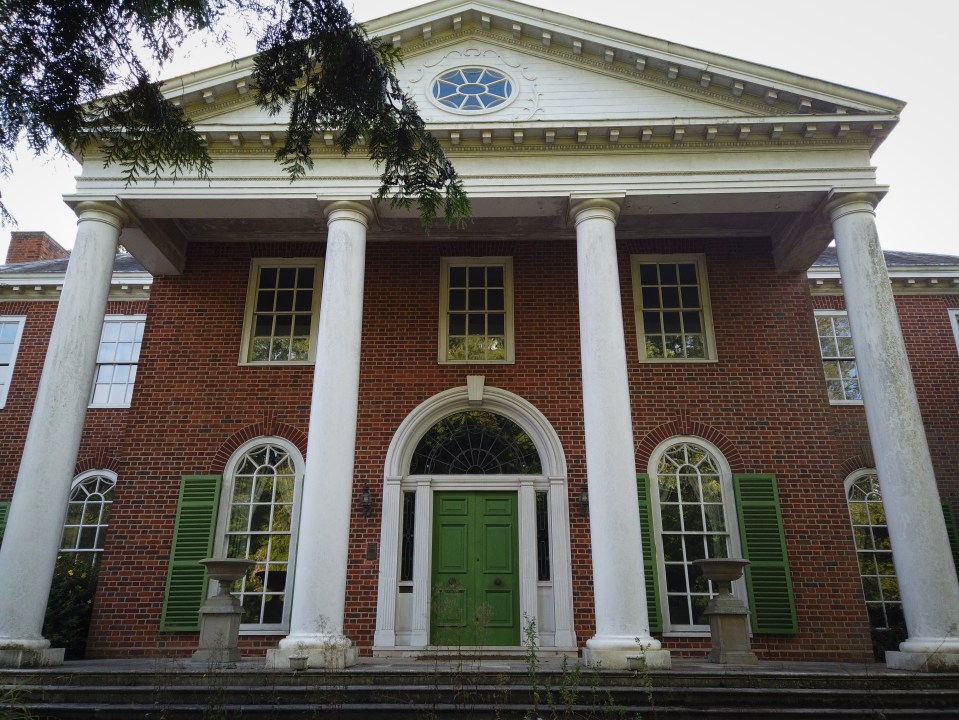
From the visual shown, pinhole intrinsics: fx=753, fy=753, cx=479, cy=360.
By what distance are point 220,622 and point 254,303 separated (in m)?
5.67

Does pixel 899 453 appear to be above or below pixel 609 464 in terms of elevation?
above

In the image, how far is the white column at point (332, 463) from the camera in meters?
8.58

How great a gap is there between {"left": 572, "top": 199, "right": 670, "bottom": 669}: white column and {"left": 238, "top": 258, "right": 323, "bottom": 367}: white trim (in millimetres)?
4895

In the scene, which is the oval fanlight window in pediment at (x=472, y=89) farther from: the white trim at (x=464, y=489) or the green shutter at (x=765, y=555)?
the green shutter at (x=765, y=555)

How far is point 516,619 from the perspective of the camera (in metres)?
11.1

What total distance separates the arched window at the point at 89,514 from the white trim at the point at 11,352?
2.92 metres

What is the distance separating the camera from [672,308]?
1275 cm

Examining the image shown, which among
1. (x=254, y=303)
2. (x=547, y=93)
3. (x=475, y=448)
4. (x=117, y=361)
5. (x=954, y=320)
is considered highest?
(x=547, y=93)

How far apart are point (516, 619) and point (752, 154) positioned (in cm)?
758

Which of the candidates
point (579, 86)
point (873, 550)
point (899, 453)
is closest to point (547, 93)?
point (579, 86)

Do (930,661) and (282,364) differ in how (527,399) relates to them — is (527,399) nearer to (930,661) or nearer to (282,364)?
(282,364)

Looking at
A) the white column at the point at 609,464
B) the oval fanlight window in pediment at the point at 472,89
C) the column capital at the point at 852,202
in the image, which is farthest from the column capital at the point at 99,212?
the column capital at the point at 852,202

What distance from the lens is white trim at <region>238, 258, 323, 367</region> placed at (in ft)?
41.3

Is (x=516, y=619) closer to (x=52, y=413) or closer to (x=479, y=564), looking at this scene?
(x=479, y=564)
